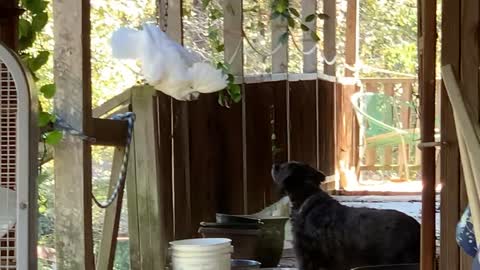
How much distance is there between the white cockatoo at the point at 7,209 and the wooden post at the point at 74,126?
542mm

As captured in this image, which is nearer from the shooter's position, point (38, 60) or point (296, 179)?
point (38, 60)

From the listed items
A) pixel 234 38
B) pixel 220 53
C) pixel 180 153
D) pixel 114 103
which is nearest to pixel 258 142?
pixel 220 53

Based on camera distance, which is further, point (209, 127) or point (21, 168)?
point (209, 127)

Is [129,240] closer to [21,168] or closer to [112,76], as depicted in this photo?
[21,168]

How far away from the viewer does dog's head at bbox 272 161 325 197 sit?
17.3ft

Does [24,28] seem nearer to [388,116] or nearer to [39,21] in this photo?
[39,21]

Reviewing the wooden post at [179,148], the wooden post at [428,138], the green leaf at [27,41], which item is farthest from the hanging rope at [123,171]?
the wooden post at [179,148]

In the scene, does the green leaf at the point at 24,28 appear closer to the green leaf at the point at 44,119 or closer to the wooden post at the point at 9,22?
the wooden post at the point at 9,22

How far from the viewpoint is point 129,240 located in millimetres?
3572

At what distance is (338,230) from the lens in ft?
15.9

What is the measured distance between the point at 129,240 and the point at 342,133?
6.10 meters

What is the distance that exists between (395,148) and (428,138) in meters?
7.89

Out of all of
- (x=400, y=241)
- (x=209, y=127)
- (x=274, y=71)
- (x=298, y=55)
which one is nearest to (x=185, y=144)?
(x=209, y=127)

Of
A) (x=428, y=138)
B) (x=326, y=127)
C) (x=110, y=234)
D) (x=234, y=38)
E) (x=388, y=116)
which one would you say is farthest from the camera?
(x=388, y=116)
